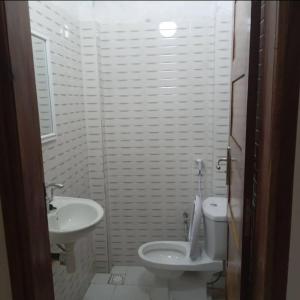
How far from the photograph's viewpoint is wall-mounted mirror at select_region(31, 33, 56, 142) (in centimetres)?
174

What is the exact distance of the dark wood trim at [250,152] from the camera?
2.83 ft

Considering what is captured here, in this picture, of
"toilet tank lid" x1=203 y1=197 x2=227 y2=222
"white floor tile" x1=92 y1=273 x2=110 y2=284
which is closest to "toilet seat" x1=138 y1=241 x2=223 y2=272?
"toilet tank lid" x1=203 y1=197 x2=227 y2=222

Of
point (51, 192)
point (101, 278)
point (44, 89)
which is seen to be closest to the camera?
point (51, 192)

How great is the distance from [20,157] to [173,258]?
1.74m

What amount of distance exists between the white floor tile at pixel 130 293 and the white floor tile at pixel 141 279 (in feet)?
0.18

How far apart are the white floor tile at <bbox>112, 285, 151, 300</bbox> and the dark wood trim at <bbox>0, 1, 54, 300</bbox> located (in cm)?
150

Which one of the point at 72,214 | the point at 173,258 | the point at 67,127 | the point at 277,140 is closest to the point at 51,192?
the point at 72,214

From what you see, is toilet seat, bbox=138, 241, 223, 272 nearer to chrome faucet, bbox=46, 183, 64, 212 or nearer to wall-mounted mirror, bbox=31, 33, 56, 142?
chrome faucet, bbox=46, 183, 64, 212

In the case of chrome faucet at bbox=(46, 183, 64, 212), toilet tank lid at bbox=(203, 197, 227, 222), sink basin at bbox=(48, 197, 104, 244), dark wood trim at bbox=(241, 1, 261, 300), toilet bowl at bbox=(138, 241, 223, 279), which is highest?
dark wood trim at bbox=(241, 1, 261, 300)

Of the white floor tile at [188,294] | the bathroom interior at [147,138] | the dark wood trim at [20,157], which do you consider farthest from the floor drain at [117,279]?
the dark wood trim at [20,157]

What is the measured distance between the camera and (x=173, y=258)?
2.28 metres

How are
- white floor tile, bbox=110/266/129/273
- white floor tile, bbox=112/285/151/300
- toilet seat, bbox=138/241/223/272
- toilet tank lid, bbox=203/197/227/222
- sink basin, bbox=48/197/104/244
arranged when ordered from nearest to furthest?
sink basin, bbox=48/197/104/244, toilet tank lid, bbox=203/197/227/222, toilet seat, bbox=138/241/223/272, white floor tile, bbox=112/285/151/300, white floor tile, bbox=110/266/129/273

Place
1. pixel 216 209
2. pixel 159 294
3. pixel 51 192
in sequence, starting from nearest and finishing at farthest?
pixel 51 192 → pixel 216 209 → pixel 159 294

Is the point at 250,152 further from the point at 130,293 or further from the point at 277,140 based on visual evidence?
the point at 130,293
